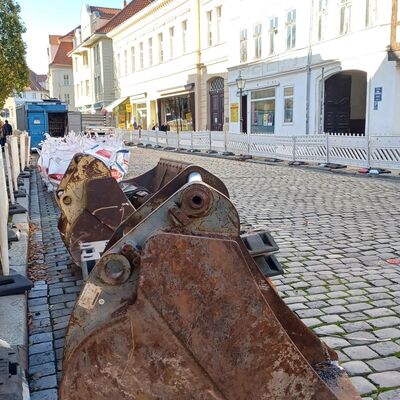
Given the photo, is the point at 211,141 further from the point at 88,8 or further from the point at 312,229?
the point at 88,8

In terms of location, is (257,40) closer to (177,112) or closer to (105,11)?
(177,112)

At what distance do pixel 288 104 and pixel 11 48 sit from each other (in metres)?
13.3

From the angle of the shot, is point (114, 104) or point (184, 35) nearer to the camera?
point (184, 35)

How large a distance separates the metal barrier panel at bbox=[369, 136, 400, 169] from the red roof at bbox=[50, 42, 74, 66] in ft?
212

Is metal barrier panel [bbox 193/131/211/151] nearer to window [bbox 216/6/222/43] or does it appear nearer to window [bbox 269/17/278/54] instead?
window [bbox 269/17/278/54]

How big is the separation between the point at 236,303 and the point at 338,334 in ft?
6.75

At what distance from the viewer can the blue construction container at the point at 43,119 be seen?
86.4 feet

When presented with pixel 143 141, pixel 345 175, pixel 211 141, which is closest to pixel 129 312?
pixel 345 175

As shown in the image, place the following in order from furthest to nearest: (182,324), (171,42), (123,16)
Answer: (123,16) → (171,42) → (182,324)

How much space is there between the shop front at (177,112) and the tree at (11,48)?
11.8 metres

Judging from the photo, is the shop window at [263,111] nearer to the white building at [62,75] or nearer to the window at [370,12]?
the window at [370,12]

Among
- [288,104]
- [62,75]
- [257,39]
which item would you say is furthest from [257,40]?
[62,75]

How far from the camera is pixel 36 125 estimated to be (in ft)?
87.2

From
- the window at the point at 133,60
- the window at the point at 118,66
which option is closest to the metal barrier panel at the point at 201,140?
the window at the point at 133,60
